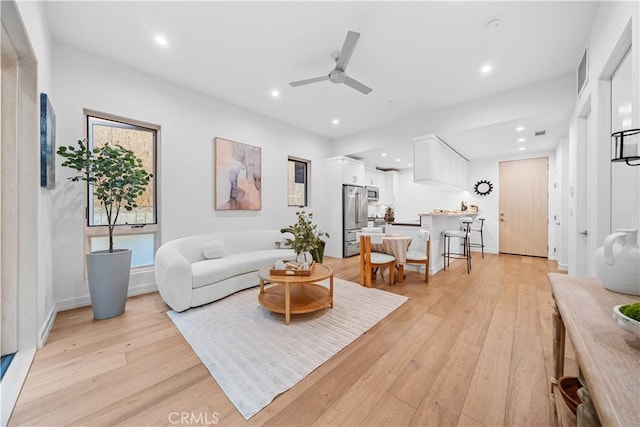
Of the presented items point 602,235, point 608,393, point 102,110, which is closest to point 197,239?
point 102,110

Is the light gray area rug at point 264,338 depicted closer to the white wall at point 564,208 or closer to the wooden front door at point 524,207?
the white wall at point 564,208

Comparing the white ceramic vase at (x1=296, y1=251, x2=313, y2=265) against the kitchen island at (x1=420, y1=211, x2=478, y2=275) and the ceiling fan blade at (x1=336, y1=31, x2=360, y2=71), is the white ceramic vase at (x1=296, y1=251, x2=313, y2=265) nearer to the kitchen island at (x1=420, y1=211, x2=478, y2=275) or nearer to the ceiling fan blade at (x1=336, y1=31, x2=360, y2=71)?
the ceiling fan blade at (x1=336, y1=31, x2=360, y2=71)

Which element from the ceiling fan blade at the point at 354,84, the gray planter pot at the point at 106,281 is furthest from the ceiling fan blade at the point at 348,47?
the gray planter pot at the point at 106,281

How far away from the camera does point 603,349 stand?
66 centimetres

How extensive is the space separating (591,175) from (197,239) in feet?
15.1

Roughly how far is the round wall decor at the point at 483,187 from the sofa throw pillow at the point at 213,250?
655 cm

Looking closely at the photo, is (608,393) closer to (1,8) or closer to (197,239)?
(1,8)

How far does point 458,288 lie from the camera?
3.34 metres

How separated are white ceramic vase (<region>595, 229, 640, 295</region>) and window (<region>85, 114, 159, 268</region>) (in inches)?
167

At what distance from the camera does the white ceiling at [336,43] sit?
217 cm

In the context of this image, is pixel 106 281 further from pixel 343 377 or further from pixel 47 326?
pixel 343 377

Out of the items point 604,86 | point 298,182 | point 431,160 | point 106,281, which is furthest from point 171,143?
point 604,86

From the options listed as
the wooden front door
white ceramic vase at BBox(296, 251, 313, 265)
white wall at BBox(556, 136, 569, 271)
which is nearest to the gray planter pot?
white ceramic vase at BBox(296, 251, 313, 265)

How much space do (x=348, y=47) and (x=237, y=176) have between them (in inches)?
106
